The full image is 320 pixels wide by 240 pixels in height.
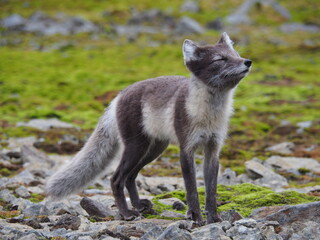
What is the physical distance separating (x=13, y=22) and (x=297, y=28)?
99.6 ft

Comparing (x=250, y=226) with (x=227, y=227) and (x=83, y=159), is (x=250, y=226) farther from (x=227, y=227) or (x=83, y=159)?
(x=83, y=159)

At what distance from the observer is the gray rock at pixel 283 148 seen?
17.6 m

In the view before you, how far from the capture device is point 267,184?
12.5 metres

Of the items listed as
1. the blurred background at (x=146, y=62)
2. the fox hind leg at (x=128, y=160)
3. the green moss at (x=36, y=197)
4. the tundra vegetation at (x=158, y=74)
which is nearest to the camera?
the fox hind leg at (x=128, y=160)

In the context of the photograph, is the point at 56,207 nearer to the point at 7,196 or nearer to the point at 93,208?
the point at 93,208

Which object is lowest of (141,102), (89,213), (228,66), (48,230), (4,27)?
(4,27)

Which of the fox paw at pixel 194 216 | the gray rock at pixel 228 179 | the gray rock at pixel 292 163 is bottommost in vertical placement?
the gray rock at pixel 292 163

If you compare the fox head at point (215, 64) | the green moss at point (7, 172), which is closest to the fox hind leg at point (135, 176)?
the fox head at point (215, 64)

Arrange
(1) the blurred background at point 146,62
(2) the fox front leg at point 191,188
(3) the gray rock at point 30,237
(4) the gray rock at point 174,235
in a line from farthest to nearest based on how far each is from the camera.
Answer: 1. (1) the blurred background at point 146,62
2. (2) the fox front leg at point 191,188
3. (3) the gray rock at point 30,237
4. (4) the gray rock at point 174,235

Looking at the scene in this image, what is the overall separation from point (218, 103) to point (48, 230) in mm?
3094

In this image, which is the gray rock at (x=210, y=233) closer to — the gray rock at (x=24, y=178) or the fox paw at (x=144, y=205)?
the fox paw at (x=144, y=205)

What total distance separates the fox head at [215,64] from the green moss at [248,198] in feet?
6.55

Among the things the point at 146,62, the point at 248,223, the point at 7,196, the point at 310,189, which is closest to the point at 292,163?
the point at 310,189

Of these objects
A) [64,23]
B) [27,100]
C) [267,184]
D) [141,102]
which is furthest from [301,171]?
[64,23]
